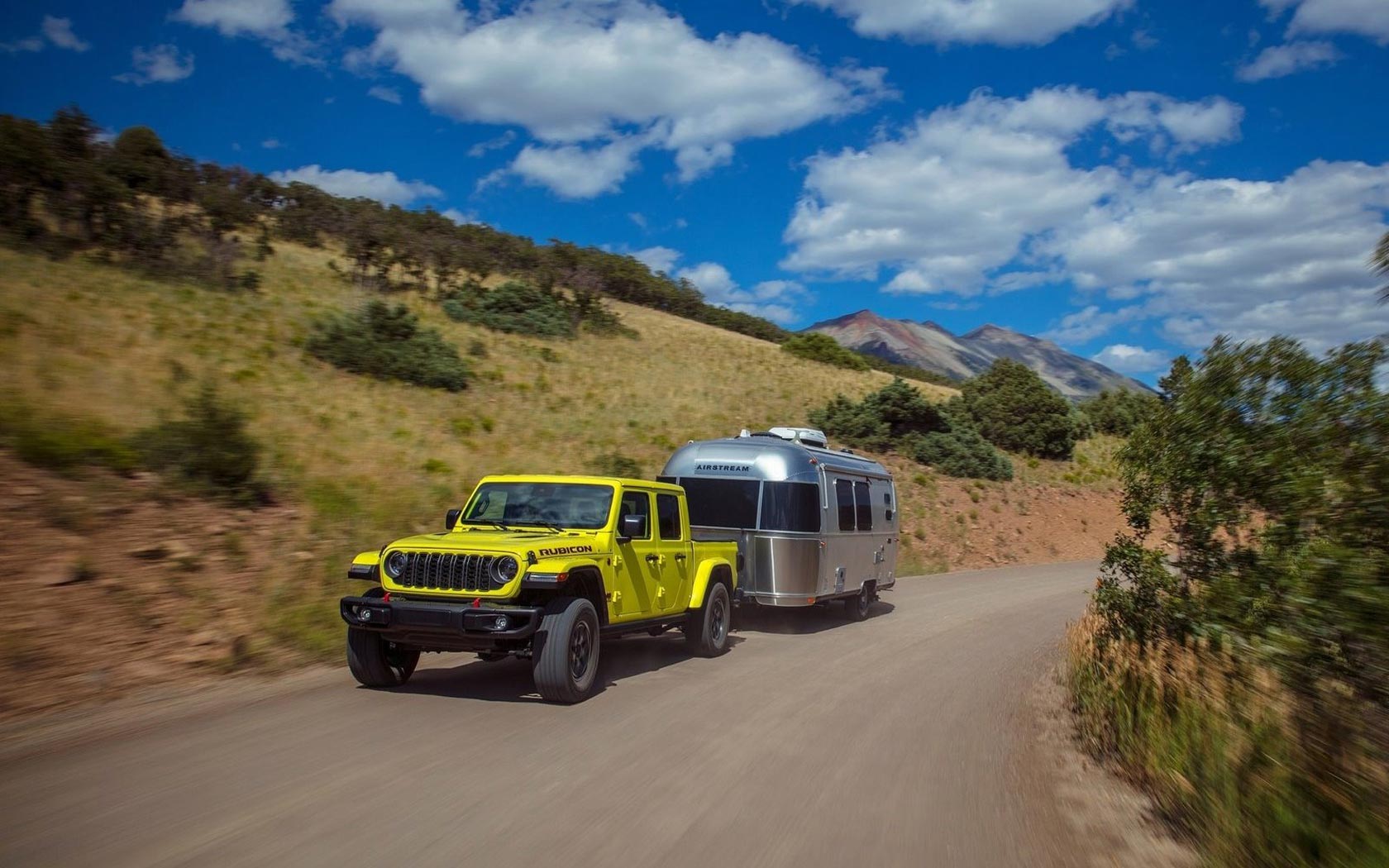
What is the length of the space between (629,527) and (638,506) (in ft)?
3.18

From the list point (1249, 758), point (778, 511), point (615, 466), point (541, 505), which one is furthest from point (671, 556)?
point (615, 466)

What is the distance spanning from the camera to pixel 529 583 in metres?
7.60

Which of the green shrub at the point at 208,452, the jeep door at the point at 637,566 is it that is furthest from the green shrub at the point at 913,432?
the jeep door at the point at 637,566

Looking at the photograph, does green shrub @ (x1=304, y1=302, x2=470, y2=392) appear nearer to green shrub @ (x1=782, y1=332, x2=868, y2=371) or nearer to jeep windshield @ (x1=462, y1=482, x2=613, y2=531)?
jeep windshield @ (x1=462, y1=482, x2=613, y2=531)

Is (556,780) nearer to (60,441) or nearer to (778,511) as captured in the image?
(778,511)

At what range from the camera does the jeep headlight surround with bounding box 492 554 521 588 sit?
765 cm

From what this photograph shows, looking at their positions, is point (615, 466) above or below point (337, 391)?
below

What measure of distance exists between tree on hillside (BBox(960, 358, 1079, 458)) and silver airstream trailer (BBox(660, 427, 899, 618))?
→ 29320mm

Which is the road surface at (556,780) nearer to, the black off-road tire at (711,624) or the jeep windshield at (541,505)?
the black off-road tire at (711,624)

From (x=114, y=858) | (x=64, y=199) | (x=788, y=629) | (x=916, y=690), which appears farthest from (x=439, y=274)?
(x=114, y=858)

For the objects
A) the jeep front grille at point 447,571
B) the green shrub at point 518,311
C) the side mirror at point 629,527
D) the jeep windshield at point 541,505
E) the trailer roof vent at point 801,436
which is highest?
the green shrub at point 518,311

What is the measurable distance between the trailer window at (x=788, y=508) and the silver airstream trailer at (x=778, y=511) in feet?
0.04

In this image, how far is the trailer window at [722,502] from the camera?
42.2ft

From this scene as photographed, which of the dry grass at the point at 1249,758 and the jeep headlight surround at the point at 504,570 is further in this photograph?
the jeep headlight surround at the point at 504,570
